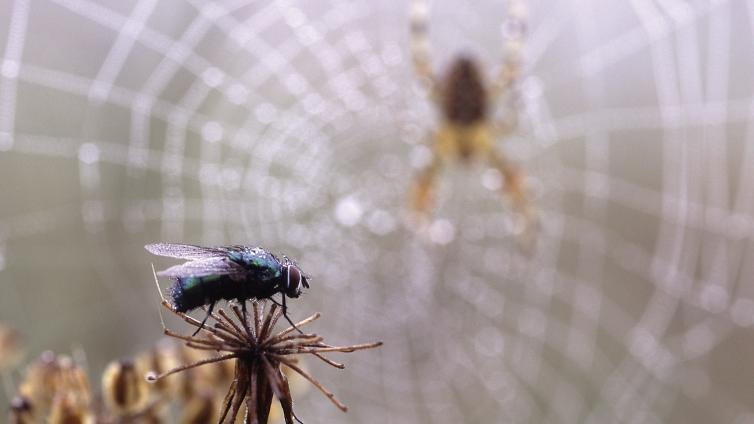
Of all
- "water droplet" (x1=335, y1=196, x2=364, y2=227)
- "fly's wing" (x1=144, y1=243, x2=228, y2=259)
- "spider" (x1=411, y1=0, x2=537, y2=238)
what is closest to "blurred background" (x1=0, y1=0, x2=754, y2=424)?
"water droplet" (x1=335, y1=196, x2=364, y2=227)

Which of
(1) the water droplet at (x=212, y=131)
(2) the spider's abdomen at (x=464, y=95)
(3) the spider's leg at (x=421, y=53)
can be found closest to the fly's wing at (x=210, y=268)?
(2) the spider's abdomen at (x=464, y=95)

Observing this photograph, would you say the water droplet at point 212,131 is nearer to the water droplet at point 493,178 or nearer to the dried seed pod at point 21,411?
the water droplet at point 493,178

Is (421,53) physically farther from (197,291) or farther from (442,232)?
(197,291)

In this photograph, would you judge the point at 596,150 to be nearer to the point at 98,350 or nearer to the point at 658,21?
the point at 658,21

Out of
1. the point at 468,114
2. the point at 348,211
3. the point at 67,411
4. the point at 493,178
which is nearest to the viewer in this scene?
the point at 67,411

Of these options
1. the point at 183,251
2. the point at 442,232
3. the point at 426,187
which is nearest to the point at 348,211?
the point at 442,232

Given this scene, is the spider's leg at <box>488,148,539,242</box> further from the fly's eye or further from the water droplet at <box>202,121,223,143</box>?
the fly's eye

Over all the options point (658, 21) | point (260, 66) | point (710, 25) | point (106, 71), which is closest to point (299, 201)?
point (260, 66)
